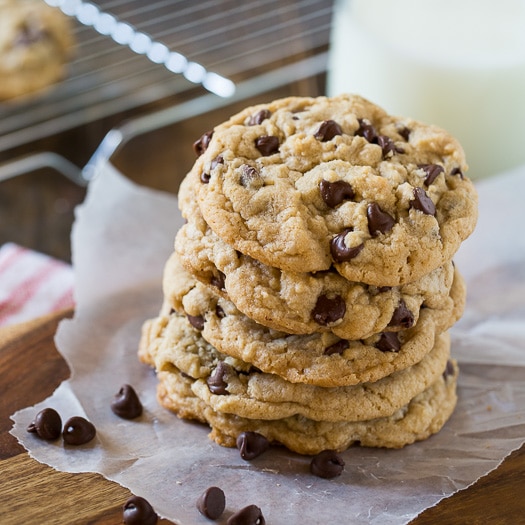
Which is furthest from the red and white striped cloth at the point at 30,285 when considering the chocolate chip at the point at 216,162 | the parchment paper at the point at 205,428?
the chocolate chip at the point at 216,162

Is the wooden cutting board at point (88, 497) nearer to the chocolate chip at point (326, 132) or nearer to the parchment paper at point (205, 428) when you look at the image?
the parchment paper at point (205, 428)

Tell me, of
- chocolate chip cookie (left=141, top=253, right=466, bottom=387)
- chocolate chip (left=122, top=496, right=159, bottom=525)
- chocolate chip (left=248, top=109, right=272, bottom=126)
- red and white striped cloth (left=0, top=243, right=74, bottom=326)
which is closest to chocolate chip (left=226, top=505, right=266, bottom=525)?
chocolate chip (left=122, top=496, right=159, bottom=525)

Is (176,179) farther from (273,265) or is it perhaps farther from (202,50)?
(273,265)

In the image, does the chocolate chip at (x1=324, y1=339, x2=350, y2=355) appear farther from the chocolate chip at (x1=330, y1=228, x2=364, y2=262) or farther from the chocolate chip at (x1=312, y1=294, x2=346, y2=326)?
the chocolate chip at (x1=330, y1=228, x2=364, y2=262)

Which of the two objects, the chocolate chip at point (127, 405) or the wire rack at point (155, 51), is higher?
the wire rack at point (155, 51)

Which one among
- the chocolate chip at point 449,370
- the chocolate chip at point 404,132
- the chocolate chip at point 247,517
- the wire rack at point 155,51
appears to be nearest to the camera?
the chocolate chip at point 247,517

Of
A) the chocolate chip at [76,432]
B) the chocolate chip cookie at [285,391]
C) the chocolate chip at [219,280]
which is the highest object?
the chocolate chip at [219,280]
